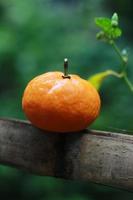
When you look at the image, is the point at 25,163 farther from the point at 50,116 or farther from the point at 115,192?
the point at 115,192

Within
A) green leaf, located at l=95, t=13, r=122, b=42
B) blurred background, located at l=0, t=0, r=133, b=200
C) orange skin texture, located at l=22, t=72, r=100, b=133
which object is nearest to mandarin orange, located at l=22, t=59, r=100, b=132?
orange skin texture, located at l=22, t=72, r=100, b=133

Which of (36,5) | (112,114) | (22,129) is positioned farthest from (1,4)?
(22,129)

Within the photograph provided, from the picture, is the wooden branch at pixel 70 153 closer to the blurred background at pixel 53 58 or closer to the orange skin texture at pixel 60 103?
the orange skin texture at pixel 60 103

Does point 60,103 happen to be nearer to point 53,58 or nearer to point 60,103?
point 60,103

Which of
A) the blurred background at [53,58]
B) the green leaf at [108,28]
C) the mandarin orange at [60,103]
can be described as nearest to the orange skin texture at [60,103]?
the mandarin orange at [60,103]

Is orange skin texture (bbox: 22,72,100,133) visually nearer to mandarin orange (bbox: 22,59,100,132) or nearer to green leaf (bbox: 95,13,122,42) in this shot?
mandarin orange (bbox: 22,59,100,132)

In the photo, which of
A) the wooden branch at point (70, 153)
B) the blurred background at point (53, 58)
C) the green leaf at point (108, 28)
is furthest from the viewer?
the blurred background at point (53, 58)

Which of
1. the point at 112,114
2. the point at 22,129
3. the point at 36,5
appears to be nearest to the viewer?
the point at 22,129
